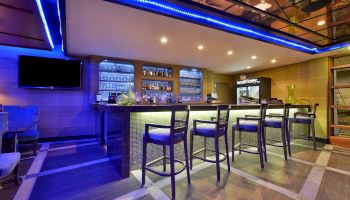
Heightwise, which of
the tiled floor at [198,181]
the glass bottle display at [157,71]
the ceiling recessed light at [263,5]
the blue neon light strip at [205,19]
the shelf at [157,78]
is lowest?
the tiled floor at [198,181]

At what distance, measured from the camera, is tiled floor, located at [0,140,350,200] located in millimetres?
2074

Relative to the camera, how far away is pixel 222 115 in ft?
8.86


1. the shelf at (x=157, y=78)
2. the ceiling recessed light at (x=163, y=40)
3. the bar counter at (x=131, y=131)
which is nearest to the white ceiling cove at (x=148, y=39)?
the ceiling recessed light at (x=163, y=40)

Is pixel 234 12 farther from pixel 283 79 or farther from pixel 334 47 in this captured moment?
pixel 283 79

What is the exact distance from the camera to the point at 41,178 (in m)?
2.47

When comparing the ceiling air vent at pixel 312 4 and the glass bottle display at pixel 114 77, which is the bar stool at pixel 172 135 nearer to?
the ceiling air vent at pixel 312 4

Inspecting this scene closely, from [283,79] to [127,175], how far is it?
5.87 m

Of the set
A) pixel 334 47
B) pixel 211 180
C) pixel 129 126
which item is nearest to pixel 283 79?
pixel 334 47

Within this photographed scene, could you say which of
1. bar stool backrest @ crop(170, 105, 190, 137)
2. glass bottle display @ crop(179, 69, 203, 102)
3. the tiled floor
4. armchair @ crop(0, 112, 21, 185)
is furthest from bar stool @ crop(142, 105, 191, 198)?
glass bottle display @ crop(179, 69, 203, 102)

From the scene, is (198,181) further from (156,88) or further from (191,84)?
(191,84)

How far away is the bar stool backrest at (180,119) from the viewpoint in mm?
2035

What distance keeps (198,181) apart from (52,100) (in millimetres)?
4427

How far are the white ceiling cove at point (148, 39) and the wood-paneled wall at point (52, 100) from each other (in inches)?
43.3

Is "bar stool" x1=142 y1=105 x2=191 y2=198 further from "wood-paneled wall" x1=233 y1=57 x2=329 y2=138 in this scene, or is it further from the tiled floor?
"wood-paneled wall" x1=233 y1=57 x2=329 y2=138
